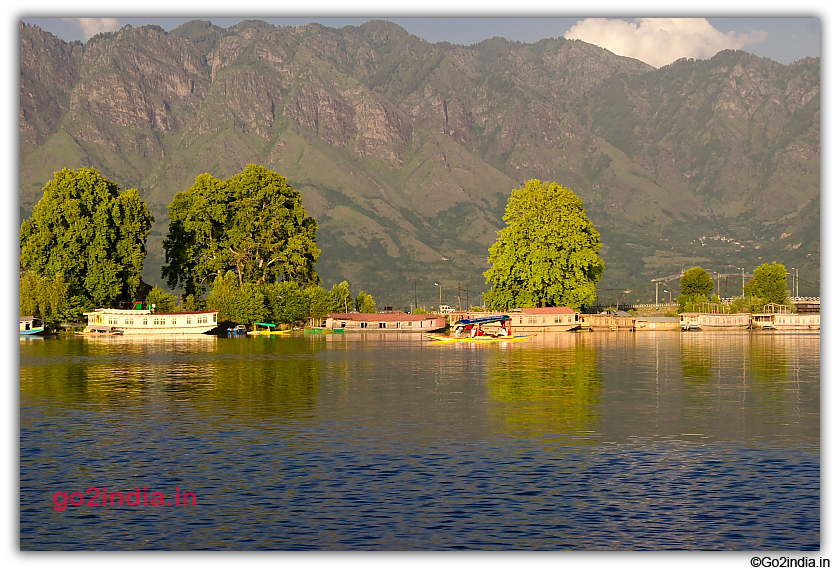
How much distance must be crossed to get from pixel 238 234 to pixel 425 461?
122 meters

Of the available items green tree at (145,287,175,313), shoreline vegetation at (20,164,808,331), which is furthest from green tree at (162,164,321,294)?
green tree at (145,287,175,313)

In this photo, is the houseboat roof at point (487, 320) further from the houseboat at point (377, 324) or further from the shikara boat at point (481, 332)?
the houseboat at point (377, 324)

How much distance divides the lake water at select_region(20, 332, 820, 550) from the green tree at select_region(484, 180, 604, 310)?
79590 millimetres

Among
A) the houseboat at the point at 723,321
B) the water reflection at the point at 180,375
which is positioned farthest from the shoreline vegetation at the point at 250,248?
the water reflection at the point at 180,375

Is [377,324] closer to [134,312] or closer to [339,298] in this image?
[339,298]

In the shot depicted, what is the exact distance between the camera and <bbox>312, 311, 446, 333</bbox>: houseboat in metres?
170

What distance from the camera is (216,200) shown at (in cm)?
15162

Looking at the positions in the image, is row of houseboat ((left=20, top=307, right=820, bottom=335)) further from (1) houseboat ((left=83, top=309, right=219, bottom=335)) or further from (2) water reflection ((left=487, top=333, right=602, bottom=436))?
(2) water reflection ((left=487, top=333, right=602, bottom=436))

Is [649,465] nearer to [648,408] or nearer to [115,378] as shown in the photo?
[648,408]

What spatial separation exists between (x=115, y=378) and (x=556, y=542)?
48.4m

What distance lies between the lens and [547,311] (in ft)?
481

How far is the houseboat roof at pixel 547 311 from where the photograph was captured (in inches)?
5719

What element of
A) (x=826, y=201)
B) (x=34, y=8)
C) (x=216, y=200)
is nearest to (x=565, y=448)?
(x=826, y=201)

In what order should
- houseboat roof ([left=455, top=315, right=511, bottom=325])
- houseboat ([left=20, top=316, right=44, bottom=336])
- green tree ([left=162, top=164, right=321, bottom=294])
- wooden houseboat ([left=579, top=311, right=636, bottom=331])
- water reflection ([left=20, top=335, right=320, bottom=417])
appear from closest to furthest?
water reflection ([left=20, top=335, right=320, bottom=417])
houseboat ([left=20, top=316, right=44, bottom=336])
houseboat roof ([left=455, top=315, right=511, bottom=325])
green tree ([left=162, top=164, right=321, bottom=294])
wooden houseboat ([left=579, top=311, right=636, bottom=331])
